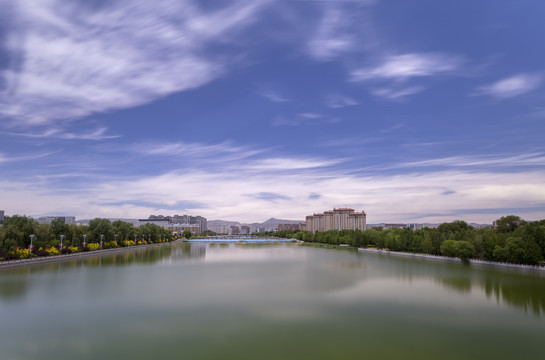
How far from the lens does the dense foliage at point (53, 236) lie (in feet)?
92.0

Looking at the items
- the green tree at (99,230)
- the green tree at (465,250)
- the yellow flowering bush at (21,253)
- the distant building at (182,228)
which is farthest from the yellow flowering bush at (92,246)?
the distant building at (182,228)

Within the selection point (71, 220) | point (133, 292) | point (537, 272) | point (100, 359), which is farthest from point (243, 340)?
point (71, 220)

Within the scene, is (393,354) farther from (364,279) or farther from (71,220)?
(71,220)

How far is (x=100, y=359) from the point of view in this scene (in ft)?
26.5

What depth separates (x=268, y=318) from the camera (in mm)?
11758

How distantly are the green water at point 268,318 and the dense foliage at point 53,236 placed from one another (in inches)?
353

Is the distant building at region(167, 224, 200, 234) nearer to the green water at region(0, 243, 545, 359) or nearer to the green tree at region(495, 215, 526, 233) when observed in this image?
the green tree at region(495, 215, 526, 233)

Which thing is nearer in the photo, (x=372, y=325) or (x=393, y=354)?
(x=393, y=354)

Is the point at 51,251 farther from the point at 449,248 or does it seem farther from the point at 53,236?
the point at 449,248

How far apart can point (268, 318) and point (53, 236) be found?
33552mm

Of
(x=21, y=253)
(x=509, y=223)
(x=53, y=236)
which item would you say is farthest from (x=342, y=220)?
(x=21, y=253)

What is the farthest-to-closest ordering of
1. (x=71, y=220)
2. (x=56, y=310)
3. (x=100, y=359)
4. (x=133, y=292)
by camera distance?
(x=71, y=220) < (x=133, y=292) < (x=56, y=310) < (x=100, y=359)

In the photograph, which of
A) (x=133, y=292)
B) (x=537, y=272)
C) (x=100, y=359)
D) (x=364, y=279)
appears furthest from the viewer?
(x=537, y=272)

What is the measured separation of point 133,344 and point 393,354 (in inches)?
266
